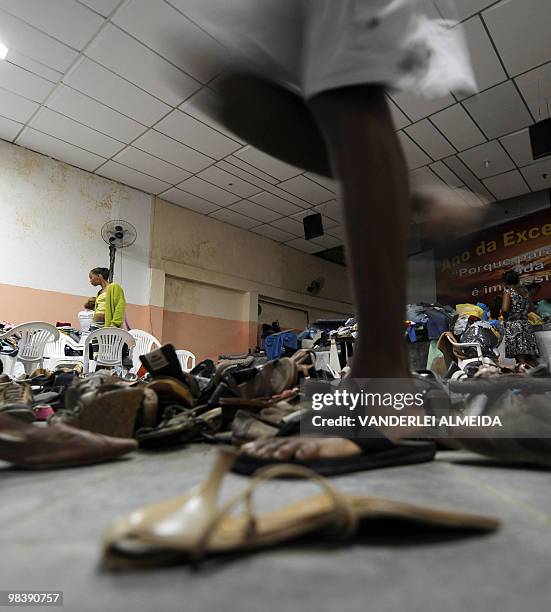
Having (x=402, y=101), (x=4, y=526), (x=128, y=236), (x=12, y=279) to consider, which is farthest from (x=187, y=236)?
(x=4, y=526)

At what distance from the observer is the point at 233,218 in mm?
7230

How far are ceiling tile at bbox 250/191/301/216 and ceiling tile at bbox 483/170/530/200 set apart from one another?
9.55 ft

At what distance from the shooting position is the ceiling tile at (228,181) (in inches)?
226

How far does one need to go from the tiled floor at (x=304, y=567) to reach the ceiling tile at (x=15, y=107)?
5.10 metres

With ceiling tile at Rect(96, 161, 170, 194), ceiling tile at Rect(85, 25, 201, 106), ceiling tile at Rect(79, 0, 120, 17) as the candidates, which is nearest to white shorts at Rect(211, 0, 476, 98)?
ceiling tile at Rect(85, 25, 201, 106)

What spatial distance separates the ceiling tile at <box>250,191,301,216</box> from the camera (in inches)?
252

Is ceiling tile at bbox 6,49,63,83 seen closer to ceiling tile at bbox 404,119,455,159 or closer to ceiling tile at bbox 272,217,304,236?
ceiling tile at bbox 404,119,455,159

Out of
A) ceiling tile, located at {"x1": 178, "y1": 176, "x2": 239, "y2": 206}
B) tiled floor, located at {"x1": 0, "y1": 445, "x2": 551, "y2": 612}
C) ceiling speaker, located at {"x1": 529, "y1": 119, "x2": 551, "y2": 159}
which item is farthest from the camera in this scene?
ceiling tile, located at {"x1": 178, "y1": 176, "x2": 239, "y2": 206}

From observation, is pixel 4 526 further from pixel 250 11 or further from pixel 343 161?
pixel 250 11

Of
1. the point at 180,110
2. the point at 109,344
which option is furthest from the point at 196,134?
the point at 109,344

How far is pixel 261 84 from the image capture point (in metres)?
1.02

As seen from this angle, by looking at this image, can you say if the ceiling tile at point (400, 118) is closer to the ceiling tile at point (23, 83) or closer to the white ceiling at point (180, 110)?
the white ceiling at point (180, 110)

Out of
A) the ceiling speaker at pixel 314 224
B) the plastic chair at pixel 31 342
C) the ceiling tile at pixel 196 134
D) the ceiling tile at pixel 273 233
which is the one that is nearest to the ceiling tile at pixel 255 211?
the ceiling tile at pixel 273 233

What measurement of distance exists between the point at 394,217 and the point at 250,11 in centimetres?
66
